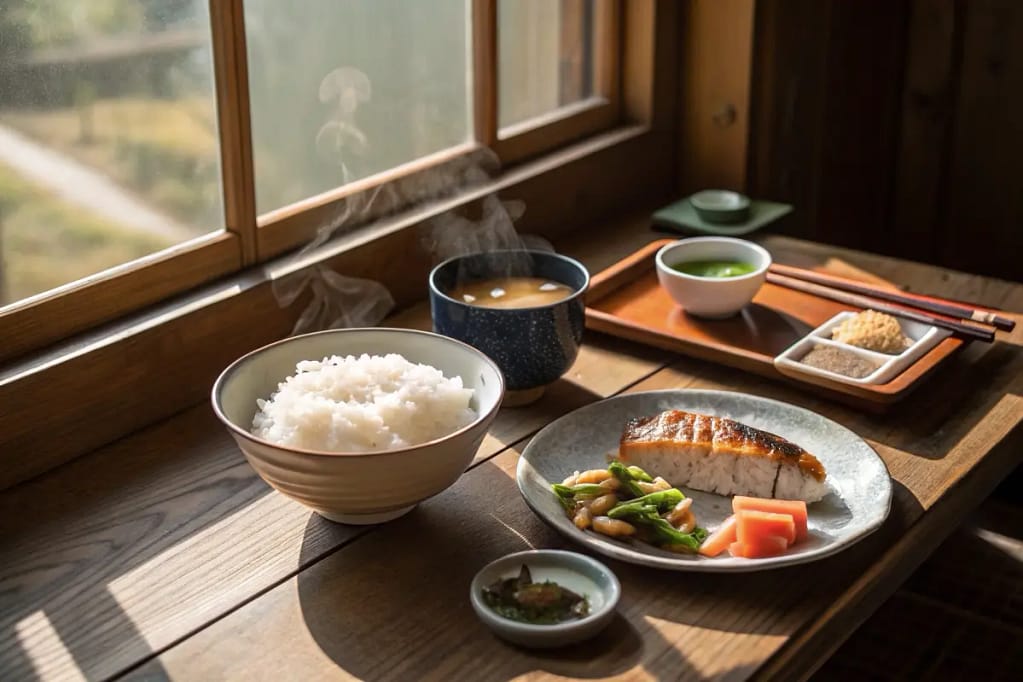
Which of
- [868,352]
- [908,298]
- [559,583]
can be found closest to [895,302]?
[908,298]

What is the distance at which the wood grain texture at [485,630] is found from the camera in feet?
3.55

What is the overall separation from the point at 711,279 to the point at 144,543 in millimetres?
858

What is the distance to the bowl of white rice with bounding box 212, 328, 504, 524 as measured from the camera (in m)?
1.16

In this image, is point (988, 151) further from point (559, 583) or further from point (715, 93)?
point (559, 583)

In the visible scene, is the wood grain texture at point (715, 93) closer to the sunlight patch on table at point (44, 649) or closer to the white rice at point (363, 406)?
the white rice at point (363, 406)

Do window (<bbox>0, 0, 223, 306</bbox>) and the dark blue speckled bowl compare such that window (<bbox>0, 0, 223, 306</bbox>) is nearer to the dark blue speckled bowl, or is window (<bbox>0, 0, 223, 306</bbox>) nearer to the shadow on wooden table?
the shadow on wooden table

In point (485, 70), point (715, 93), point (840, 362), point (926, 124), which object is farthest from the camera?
point (926, 124)

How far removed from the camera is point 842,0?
2463 millimetres

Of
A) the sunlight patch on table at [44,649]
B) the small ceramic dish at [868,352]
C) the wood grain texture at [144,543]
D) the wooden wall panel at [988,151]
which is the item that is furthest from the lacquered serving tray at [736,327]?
the wooden wall panel at [988,151]

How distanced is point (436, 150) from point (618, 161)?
408 millimetres

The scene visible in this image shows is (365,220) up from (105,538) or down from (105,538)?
up

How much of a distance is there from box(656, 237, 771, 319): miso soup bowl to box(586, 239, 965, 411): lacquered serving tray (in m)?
0.03

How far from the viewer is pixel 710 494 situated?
4.50ft

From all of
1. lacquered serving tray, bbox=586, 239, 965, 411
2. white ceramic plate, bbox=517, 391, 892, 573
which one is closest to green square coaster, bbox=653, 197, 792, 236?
lacquered serving tray, bbox=586, 239, 965, 411
